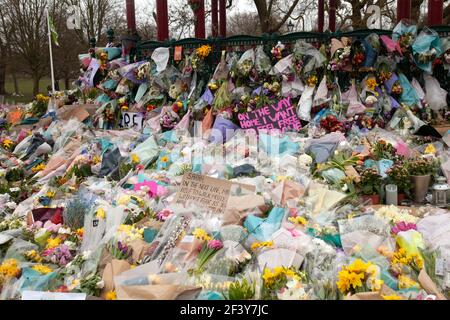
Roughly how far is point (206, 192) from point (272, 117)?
3.52m

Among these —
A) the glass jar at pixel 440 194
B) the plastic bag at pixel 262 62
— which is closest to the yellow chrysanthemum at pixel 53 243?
the glass jar at pixel 440 194

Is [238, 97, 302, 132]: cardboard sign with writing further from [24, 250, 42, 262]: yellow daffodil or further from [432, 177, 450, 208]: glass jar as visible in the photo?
[24, 250, 42, 262]: yellow daffodil

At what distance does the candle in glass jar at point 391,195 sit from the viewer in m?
4.77

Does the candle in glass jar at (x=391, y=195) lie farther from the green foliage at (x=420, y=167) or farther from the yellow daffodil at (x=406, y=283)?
the yellow daffodil at (x=406, y=283)

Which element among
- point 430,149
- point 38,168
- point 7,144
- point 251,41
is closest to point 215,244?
point 430,149

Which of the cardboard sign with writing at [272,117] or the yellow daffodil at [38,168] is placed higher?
the cardboard sign with writing at [272,117]

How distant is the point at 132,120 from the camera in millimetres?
8750

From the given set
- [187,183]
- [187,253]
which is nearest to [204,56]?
[187,183]

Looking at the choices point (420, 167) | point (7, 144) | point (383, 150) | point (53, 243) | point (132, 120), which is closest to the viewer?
point (53, 243)

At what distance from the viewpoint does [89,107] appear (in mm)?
9664

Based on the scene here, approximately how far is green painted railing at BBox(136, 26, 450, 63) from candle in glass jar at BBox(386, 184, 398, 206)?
10.5ft

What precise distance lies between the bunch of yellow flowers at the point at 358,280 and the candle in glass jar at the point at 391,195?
212 cm

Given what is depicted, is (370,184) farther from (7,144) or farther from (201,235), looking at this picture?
(7,144)

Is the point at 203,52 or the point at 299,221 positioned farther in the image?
the point at 203,52
